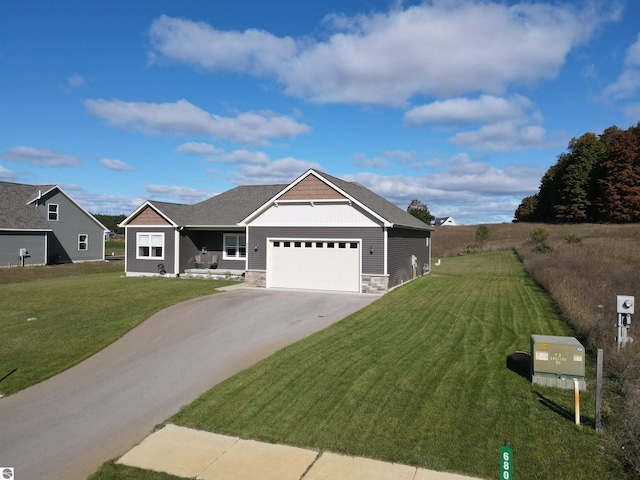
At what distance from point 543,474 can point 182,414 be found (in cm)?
545

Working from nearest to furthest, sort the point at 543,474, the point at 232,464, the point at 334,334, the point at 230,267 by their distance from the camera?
the point at 543,474 < the point at 232,464 < the point at 334,334 < the point at 230,267

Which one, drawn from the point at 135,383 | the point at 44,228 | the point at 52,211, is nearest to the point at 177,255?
the point at 44,228

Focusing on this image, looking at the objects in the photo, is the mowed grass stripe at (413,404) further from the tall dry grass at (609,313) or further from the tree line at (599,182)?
the tree line at (599,182)

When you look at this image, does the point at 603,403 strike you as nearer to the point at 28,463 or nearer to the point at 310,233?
the point at 28,463

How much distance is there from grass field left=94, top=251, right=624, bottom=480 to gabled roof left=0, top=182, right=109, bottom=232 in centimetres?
3076

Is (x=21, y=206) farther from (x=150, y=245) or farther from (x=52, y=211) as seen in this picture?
(x=150, y=245)

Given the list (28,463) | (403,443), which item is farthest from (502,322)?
(28,463)

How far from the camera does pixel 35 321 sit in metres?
14.7

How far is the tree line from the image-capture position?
56.1m

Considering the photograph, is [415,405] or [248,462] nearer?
[248,462]

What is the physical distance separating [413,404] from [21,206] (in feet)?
123

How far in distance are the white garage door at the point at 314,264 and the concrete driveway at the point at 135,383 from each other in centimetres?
373

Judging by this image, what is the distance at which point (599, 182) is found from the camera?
201 feet

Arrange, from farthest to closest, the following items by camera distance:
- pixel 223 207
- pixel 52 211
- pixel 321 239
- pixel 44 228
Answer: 1. pixel 52 211
2. pixel 44 228
3. pixel 223 207
4. pixel 321 239
